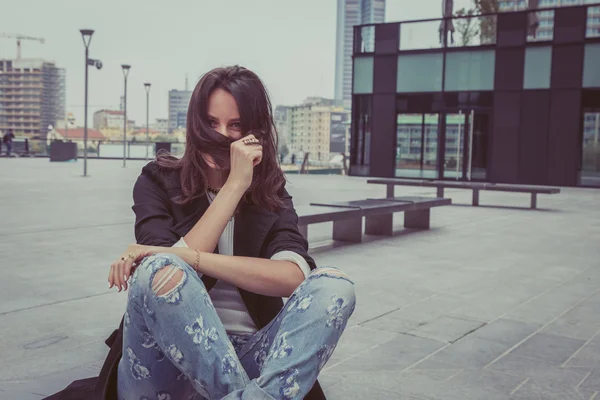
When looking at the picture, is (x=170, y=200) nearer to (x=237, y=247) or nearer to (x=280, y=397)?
(x=237, y=247)

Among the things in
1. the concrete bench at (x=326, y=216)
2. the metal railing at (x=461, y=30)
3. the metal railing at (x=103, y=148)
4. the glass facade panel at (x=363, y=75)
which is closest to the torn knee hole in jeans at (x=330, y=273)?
the concrete bench at (x=326, y=216)

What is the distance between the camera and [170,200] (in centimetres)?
232

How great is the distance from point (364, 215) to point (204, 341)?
20.2 feet

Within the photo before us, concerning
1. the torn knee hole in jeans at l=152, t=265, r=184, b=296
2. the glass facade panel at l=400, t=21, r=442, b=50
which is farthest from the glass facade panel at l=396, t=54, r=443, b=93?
the torn knee hole in jeans at l=152, t=265, r=184, b=296

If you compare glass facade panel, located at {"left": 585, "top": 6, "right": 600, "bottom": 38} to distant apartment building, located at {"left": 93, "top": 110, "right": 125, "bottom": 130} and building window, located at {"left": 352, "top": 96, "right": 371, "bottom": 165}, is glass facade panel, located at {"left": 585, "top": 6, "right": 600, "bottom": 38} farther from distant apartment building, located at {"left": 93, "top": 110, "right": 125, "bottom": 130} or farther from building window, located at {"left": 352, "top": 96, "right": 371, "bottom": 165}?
distant apartment building, located at {"left": 93, "top": 110, "right": 125, "bottom": 130}

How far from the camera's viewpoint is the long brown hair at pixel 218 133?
2.28 meters

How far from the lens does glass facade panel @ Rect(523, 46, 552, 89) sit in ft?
72.6

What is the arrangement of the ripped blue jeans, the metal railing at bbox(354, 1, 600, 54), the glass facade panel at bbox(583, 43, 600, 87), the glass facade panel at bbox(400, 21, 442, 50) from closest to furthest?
the ripped blue jeans
the glass facade panel at bbox(583, 43, 600, 87)
the metal railing at bbox(354, 1, 600, 54)
the glass facade panel at bbox(400, 21, 442, 50)

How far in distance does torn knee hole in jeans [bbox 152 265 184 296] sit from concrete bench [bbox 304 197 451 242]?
15.7 feet

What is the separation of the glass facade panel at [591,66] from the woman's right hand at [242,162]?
21620 mm

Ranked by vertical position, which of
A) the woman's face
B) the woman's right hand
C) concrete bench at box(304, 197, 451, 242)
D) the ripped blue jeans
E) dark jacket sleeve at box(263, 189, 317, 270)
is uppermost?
the woman's face

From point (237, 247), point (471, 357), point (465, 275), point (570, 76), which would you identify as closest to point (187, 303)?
point (237, 247)

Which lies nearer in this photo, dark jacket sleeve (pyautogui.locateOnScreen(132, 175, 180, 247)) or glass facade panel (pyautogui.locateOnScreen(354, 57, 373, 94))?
dark jacket sleeve (pyautogui.locateOnScreen(132, 175, 180, 247))

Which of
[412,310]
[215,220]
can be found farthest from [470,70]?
[215,220]
